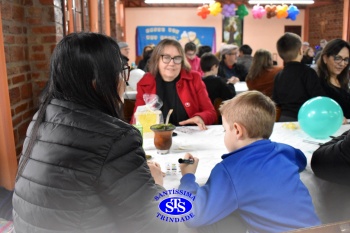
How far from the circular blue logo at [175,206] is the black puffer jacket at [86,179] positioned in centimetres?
5

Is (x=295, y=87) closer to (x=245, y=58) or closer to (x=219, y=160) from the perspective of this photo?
(x=219, y=160)

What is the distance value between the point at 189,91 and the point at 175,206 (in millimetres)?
1640

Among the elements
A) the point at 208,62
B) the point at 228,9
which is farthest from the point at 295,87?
the point at 228,9

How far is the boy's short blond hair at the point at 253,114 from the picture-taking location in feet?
4.11

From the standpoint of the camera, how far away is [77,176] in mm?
862

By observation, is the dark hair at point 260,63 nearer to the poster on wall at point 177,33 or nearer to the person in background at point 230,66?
the person in background at point 230,66

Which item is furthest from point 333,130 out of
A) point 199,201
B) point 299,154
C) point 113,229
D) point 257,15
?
point 257,15

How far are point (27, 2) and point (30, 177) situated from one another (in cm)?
219

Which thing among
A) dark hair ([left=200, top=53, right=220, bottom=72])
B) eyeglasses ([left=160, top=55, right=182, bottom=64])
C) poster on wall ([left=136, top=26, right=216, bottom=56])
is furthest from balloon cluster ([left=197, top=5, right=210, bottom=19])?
eyeglasses ([left=160, top=55, right=182, bottom=64])

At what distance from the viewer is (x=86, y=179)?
2.82 ft

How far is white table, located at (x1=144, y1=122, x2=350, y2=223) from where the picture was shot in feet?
4.94

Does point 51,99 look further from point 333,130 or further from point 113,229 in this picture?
point 333,130

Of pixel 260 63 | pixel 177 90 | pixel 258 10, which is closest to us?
pixel 177 90

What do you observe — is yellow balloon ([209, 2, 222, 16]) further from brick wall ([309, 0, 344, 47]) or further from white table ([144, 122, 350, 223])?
white table ([144, 122, 350, 223])
